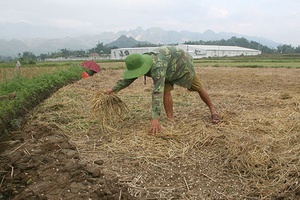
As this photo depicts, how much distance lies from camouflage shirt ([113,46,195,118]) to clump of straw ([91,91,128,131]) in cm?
31

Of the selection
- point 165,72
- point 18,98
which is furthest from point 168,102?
point 18,98

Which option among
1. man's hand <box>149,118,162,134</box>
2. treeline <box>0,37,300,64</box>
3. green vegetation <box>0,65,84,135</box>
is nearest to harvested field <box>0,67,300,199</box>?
man's hand <box>149,118,162,134</box>

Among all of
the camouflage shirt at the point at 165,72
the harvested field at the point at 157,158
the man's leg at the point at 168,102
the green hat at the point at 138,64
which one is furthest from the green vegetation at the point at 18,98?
the man's leg at the point at 168,102

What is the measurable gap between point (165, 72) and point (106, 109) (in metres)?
1.05

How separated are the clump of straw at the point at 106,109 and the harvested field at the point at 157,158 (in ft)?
0.28

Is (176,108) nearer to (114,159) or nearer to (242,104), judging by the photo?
(242,104)

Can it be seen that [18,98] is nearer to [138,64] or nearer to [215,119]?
[138,64]

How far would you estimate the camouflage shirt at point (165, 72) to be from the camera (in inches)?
137

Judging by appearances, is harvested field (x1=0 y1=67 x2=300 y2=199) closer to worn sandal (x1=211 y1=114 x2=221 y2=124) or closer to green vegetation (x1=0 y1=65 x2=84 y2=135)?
worn sandal (x1=211 y1=114 x2=221 y2=124)

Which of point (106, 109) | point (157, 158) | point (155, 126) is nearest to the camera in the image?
point (157, 158)

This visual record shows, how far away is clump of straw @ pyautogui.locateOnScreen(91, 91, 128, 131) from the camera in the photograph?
4.08 metres

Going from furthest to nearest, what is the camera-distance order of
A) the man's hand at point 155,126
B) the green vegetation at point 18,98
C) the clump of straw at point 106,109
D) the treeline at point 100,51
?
the treeline at point 100,51
the green vegetation at point 18,98
the clump of straw at point 106,109
the man's hand at point 155,126

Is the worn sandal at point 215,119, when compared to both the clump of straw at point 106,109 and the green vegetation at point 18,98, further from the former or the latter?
the green vegetation at point 18,98

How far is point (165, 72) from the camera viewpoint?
360cm
